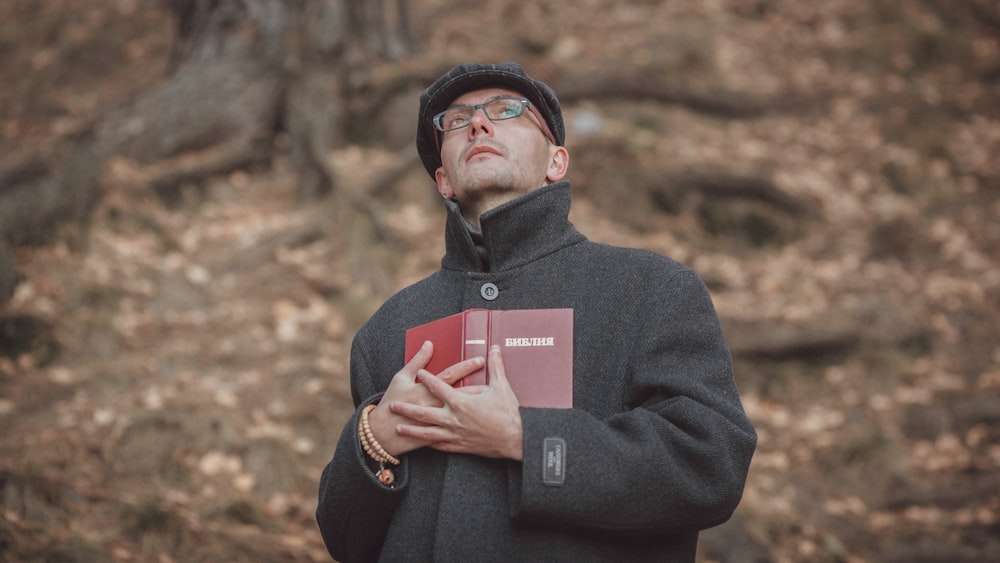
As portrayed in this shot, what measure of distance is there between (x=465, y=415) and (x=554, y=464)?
199 mm

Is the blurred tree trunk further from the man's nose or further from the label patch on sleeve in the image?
the label patch on sleeve

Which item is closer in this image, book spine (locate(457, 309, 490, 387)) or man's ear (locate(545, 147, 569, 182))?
book spine (locate(457, 309, 490, 387))

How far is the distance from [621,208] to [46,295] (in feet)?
12.6

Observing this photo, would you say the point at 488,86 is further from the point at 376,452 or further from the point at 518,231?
the point at 376,452

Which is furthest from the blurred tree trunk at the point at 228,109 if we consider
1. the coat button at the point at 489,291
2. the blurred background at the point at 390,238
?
the coat button at the point at 489,291

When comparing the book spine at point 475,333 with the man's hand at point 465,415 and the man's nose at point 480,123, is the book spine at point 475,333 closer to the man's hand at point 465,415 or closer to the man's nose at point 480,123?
the man's hand at point 465,415

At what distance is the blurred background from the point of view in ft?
13.3

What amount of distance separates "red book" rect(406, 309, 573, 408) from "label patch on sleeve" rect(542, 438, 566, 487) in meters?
0.13

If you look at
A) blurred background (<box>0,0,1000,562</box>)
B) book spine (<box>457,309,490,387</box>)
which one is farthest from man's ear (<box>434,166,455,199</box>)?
blurred background (<box>0,0,1000,562</box>)

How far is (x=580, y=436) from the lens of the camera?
5.56ft

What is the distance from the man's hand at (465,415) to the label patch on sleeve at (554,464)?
0.06 m

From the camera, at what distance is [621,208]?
6.38 m

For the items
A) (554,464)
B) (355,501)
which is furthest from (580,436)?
(355,501)

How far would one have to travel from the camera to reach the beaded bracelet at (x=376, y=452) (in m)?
1.84
